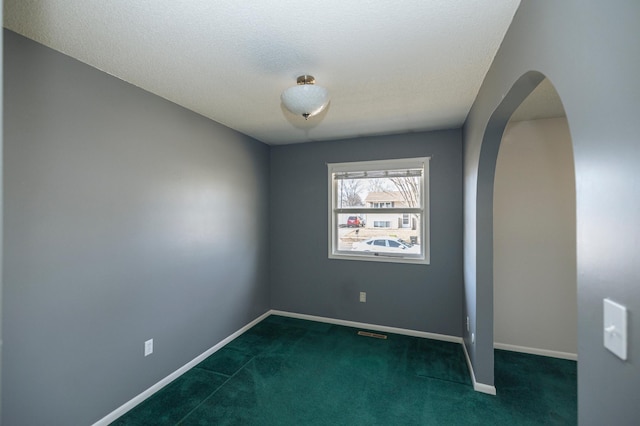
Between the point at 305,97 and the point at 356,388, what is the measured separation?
7.76ft

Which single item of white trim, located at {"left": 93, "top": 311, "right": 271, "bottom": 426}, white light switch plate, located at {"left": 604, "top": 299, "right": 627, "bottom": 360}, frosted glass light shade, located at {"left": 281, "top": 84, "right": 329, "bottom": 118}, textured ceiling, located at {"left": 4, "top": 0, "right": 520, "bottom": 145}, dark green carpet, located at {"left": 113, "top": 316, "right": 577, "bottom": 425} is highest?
textured ceiling, located at {"left": 4, "top": 0, "right": 520, "bottom": 145}

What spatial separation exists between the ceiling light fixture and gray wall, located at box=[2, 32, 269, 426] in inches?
50.7

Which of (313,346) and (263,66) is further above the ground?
(263,66)

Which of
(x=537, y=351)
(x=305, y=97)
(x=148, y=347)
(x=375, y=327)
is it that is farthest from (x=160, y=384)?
(x=537, y=351)

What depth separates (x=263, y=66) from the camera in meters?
1.89

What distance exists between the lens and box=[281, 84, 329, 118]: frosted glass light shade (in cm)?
181

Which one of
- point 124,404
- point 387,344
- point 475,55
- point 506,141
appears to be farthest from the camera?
point 387,344

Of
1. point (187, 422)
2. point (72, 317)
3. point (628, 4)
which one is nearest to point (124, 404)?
point (187, 422)

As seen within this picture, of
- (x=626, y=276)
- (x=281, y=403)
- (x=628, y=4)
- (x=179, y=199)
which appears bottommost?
(x=281, y=403)

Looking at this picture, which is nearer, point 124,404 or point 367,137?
point 124,404

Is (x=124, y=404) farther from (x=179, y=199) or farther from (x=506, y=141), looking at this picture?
(x=506, y=141)

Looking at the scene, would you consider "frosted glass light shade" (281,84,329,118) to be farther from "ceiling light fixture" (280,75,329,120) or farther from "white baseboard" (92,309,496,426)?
"white baseboard" (92,309,496,426)

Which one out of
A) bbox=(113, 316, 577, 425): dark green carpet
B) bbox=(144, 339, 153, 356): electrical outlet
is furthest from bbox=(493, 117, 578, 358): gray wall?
bbox=(144, 339, 153, 356): electrical outlet

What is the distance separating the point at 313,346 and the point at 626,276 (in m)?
2.93
